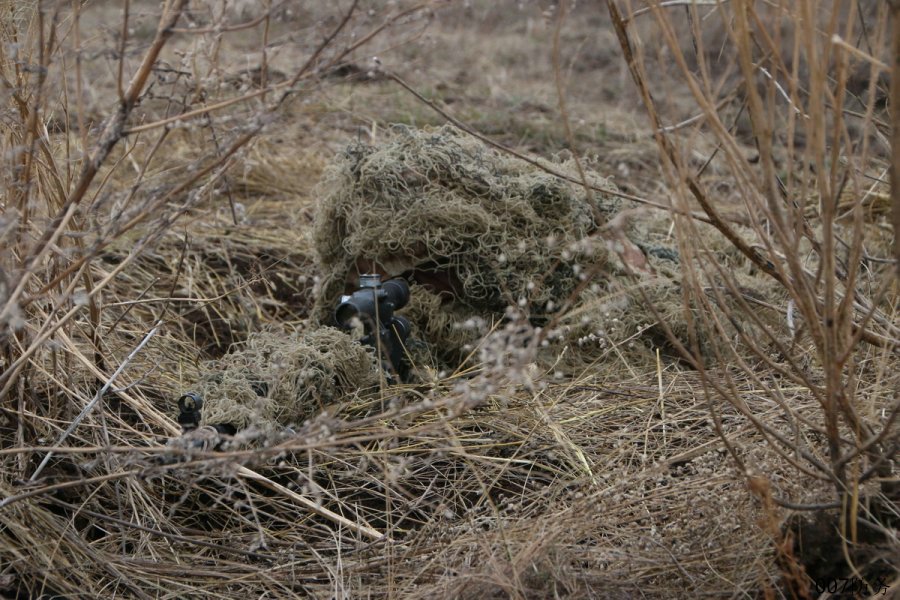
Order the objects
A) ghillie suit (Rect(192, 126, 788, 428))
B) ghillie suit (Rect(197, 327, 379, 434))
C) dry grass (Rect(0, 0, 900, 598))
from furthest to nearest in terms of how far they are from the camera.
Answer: ghillie suit (Rect(192, 126, 788, 428))
ghillie suit (Rect(197, 327, 379, 434))
dry grass (Rect(0, 0, 900, 598))

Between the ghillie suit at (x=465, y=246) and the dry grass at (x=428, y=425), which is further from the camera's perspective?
the ghillie suit at (x=465, y=246)

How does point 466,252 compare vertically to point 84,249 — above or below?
below

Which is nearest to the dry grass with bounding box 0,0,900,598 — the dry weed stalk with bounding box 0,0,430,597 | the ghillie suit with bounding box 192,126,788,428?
the dry weed stalk with bounding box 0,0,430,597

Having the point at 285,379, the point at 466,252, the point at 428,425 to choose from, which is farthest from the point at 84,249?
the point at 466,252

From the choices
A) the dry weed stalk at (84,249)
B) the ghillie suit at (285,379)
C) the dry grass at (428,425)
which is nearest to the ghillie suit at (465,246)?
the dry grass at (428,425)

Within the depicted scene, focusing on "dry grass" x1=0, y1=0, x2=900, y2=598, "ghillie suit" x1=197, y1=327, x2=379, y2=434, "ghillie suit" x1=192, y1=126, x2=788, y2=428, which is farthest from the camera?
"ghillie suit" x1=192, y1=126, x2=788, y2=428

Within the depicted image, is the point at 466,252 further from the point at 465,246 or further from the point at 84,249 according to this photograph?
the point at 84,249

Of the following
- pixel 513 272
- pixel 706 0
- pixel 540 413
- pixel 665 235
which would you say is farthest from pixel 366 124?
pixel 706 0

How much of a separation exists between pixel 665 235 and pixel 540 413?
1.72 metres

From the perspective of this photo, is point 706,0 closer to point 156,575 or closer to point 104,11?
point 156,575

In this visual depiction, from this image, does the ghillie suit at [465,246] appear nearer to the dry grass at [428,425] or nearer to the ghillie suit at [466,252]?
the ghillie suit at [466,252]

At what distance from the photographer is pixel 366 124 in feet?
17.2

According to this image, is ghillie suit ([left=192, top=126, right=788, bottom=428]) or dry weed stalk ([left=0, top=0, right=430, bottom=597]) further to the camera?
ghillie suit ([left=192, top=126, right=788, bottom=428])

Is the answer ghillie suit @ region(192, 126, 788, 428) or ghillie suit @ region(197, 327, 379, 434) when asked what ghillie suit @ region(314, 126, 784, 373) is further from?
ghillie suit @ region(197, 327, 379, 434)
